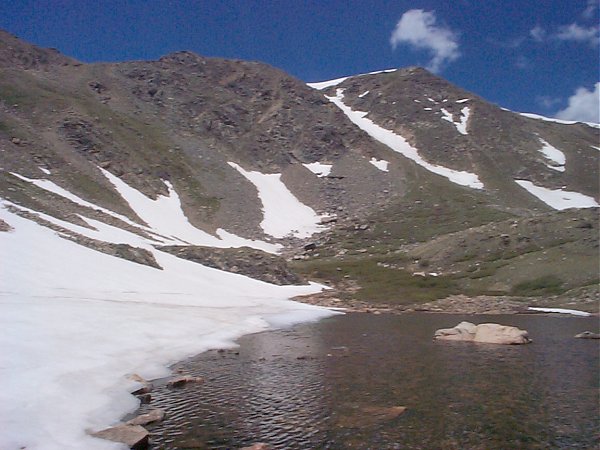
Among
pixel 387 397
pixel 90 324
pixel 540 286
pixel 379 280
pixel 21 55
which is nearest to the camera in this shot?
pixel 387 397

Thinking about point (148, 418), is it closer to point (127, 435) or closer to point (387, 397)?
point (127, 435)

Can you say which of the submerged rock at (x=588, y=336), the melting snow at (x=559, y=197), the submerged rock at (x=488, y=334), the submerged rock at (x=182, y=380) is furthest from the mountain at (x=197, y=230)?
the submerged rock at (x=588, y=336)

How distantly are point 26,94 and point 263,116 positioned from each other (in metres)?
84.7

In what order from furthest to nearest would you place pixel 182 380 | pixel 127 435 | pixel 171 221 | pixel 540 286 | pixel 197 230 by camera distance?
pixel 197 230, pixel 171 221, pixel 540 286, pixel 182 380, pixel 127 435

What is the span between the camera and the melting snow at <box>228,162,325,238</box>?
125 metres

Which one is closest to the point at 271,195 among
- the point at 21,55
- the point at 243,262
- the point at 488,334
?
the point at 243,262

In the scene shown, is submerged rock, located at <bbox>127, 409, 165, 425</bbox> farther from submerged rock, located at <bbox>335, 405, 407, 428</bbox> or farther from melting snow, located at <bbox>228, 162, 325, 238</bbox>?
melting snow, located at <bbox>228, 162, 325, 238</bbox>

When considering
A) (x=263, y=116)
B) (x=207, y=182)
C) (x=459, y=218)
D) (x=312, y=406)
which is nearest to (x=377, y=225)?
(x=459, y=218)

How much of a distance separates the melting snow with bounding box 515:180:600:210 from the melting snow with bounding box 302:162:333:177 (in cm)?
7472

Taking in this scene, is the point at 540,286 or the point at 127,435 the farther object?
the point at 540,286

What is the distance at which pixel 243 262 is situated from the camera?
74.8 m

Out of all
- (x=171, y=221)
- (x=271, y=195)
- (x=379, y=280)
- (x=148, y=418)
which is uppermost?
(x=271, y=195)

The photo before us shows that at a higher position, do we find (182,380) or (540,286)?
(540,286)

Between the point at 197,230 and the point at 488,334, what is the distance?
81.3 m
